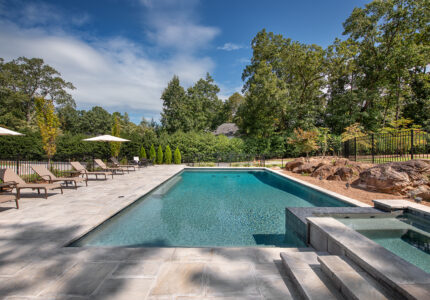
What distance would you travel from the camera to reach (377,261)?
205 centimetres

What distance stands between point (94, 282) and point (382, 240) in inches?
181

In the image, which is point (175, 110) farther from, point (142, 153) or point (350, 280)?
point (350, 280)

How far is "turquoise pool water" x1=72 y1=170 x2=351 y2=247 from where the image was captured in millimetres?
3949

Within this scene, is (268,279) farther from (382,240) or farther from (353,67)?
(353,67)

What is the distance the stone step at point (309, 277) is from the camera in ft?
6.08

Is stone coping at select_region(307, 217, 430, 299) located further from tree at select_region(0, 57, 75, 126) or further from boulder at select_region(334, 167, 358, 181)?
tree at select_region(0, 57, 75, 126)

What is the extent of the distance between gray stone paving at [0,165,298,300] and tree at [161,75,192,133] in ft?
87.7

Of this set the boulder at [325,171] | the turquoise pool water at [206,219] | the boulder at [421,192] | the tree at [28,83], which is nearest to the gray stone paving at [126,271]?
the turquoise pool water at [206,219]

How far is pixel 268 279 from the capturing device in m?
2.24

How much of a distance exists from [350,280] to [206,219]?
3773mm

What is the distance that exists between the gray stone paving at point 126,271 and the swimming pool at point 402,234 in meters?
2.12

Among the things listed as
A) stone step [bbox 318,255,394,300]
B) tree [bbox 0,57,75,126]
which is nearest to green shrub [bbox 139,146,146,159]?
stone step [bbox 318,255,394,300]

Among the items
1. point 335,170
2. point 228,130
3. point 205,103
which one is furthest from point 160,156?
point 205,103

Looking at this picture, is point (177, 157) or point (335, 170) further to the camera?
point (177, 157)
